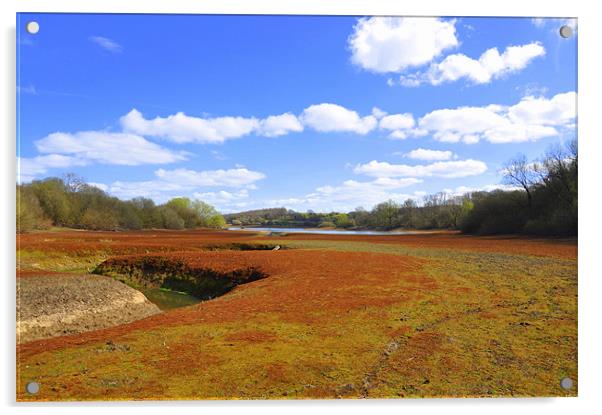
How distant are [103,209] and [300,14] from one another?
216 inches

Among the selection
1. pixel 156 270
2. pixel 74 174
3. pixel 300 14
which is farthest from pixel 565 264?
pixel 156 270

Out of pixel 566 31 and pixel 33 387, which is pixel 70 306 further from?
pixel 566 31

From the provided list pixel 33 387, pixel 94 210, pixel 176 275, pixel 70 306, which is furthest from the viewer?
pixel 176 275

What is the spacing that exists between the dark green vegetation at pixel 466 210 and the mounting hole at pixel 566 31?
5.31 feet

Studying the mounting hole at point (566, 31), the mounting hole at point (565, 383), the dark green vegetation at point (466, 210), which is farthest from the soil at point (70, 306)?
the mounting hole at point (566, 31)

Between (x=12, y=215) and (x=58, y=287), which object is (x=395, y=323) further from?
(x=58, y=287)

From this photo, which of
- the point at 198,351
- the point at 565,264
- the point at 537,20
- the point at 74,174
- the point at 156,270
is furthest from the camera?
the point at 156,270

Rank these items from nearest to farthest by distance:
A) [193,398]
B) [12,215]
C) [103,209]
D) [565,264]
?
[193,398], [12,215], [565,264], [103,209]

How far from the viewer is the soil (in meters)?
4.70

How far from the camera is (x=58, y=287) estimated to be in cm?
681

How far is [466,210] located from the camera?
636 centimetres

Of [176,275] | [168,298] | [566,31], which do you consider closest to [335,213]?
[566,31]

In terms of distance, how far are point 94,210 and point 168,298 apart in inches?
162
